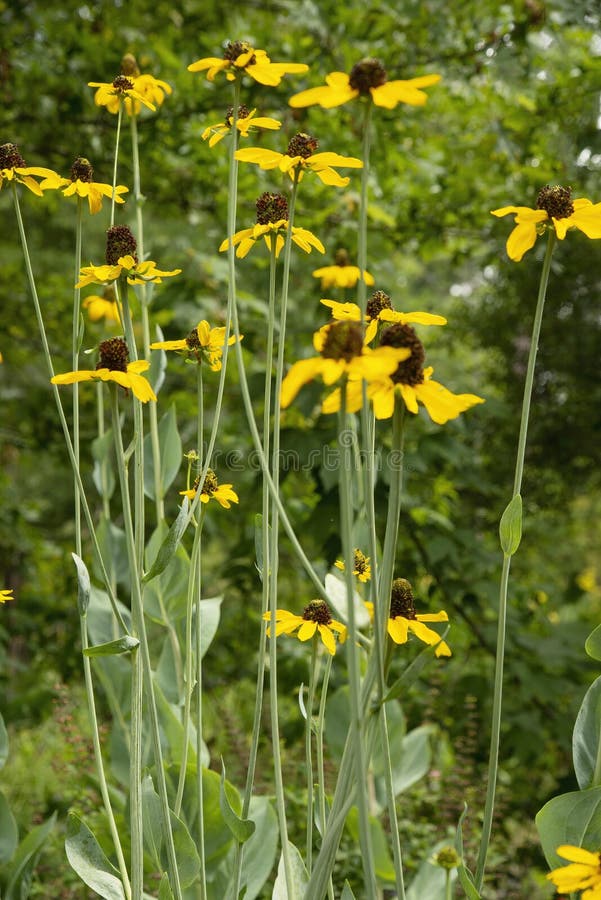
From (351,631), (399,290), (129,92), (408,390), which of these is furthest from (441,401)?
(399,290)

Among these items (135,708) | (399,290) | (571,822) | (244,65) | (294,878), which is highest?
(244,65)

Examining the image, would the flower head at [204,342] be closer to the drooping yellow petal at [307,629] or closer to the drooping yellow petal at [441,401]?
the drooping yellow petal at [307,629]

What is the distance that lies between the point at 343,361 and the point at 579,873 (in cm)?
46

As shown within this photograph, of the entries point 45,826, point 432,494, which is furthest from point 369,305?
point 432,494

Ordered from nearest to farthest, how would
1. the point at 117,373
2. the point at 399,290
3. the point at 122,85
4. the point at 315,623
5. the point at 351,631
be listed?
the point at 351,631 → the point at 117,373 → the point at 315,623 → the point at 122,85 → the point at 399,290

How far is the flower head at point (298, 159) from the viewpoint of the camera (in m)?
0.97

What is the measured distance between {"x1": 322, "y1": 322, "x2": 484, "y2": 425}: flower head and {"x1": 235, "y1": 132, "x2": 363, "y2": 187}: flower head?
0.28m

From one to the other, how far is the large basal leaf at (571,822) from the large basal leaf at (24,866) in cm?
76

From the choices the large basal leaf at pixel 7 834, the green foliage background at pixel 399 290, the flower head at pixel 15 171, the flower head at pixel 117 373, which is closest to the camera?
the flower head at pixel 117 373

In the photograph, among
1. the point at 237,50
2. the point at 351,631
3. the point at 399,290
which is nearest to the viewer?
the point at 351,631

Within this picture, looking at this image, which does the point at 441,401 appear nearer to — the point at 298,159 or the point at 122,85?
the point at 298,159

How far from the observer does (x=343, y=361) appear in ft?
2.32

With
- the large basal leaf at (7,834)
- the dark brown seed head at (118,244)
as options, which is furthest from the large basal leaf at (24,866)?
the dark brown seed head at (118,244)

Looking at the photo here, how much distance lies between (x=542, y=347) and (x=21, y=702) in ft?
6.49
